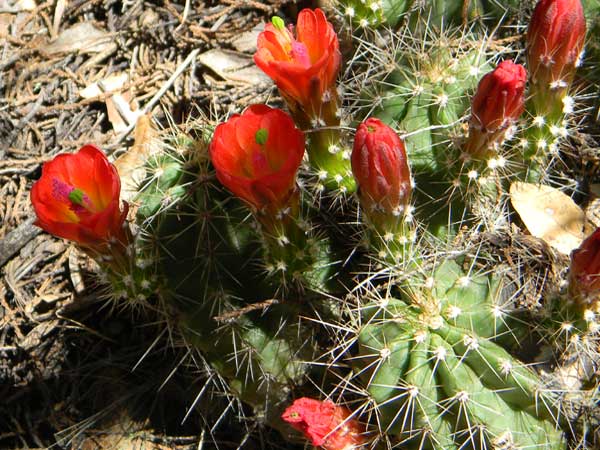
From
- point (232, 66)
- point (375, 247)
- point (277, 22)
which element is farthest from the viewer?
point (232, 66)

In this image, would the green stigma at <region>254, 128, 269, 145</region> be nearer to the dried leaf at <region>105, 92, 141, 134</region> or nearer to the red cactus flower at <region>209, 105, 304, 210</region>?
the red cactus flower at <region>209, 105, 304, 210</region>

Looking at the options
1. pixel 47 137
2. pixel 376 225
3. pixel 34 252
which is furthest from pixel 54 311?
pixel 376 225

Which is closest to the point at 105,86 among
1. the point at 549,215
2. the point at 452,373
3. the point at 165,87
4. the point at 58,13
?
the point at 165,87

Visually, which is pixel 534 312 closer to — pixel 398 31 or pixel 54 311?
pixel 398 31

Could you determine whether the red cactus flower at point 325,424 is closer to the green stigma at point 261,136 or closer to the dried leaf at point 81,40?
the green stigma at point 261,136

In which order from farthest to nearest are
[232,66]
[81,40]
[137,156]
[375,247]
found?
1. [81,40]
2. [232,66]
3. [137,156]
4. [375,247]

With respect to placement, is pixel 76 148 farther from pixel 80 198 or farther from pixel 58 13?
pixel 80 198

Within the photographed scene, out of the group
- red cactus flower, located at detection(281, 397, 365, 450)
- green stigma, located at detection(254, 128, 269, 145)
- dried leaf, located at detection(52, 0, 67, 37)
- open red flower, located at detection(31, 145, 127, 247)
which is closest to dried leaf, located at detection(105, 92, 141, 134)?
dried leaf, located at detection(52, 0, 67, 37)
